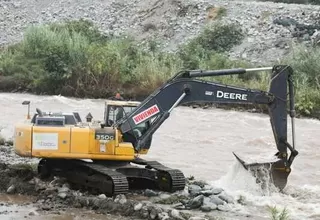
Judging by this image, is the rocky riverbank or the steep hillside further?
the steep hillside

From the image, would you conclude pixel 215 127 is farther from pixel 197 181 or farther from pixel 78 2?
pixel 78 2

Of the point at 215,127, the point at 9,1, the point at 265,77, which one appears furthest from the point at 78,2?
the point at 215,127

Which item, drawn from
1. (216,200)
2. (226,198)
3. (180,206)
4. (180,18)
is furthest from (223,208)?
(180,18)

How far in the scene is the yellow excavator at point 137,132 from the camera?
12680mm

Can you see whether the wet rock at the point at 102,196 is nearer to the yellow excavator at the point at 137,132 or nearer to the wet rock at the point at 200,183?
the yellow excavator at the point at 137,132

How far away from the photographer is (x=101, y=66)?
32.0 metres

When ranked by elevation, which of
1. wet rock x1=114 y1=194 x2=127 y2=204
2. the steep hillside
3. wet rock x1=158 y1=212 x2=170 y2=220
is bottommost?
wet rock x1=158 y1=212 x2=170 y2=220

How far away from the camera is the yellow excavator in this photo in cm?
1268

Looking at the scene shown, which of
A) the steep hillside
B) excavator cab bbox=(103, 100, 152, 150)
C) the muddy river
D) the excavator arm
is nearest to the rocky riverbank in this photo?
the muddy river

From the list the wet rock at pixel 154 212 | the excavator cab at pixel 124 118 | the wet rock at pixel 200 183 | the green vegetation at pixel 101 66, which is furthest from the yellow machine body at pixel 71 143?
the green vegetation at pixel 101 66

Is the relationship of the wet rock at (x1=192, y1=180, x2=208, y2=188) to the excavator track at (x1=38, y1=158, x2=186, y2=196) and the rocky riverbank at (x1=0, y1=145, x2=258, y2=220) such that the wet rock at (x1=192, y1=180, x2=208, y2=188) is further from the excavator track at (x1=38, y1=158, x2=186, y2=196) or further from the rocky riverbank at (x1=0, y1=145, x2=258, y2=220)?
the excavator track at (x1=38, y1=158, x2=186, y2=196)

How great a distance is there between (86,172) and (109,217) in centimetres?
173

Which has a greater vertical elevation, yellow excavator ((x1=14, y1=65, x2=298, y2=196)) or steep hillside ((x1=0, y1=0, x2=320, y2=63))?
steep hillside ((x1=0, y1=0, x2=320, y2=63))

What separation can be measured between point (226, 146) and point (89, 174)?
7869 millimetres
